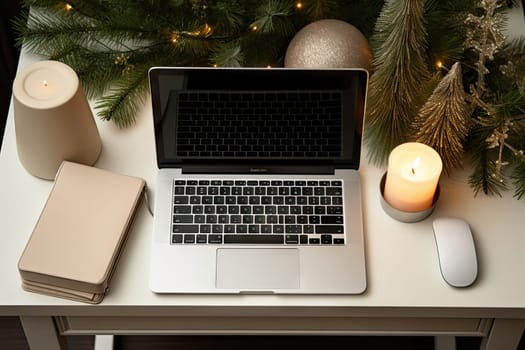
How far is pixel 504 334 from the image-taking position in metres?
1.12

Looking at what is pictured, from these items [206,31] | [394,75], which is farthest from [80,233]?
[394,75]

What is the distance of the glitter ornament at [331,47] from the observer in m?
1.12

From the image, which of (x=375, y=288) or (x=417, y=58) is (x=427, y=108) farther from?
(x=375, y=288)

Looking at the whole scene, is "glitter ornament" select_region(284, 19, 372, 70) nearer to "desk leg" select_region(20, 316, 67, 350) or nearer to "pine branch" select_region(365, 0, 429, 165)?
"pine branch" select_region(365, 0, 429, 165)

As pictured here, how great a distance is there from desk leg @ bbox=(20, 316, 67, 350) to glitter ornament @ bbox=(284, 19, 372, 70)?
529 mm

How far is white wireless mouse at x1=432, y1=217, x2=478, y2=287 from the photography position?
105cm

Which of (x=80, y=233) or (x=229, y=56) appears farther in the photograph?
(x=229, y=56)

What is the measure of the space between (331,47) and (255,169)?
8.3 inches

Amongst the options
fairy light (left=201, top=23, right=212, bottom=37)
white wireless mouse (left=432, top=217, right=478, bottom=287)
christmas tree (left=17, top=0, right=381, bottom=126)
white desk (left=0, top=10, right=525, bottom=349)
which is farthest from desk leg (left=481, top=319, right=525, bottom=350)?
fairy light (left=201, top=23, right=212, bottom=37)

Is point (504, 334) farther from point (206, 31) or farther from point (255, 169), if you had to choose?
point (206, 31)

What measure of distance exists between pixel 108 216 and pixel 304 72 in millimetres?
342

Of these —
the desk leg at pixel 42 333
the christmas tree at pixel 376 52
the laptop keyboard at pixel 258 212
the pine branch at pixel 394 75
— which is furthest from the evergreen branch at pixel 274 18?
the desk leg at pixel 42 333

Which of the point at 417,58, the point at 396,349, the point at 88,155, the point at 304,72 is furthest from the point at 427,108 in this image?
the point at 396,349

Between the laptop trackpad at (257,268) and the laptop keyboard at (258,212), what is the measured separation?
0.02m
